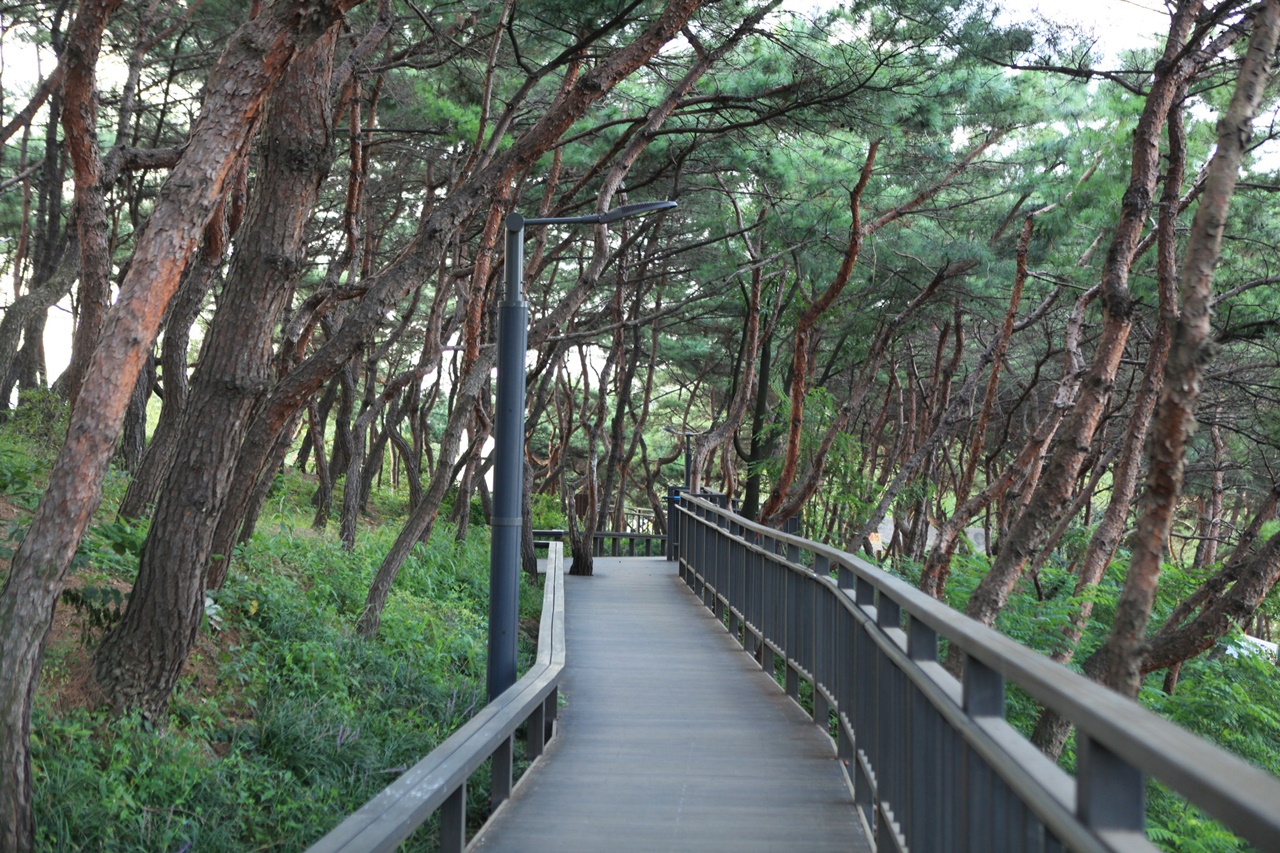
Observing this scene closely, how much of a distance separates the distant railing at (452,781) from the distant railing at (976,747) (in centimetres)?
166

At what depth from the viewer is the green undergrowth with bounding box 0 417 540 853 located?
226 inches

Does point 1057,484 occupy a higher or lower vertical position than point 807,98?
lower

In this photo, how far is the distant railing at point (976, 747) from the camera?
1.66 metres

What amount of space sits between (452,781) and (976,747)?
2162mm

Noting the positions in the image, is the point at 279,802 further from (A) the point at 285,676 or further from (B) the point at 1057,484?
(B) the point at 1057,484

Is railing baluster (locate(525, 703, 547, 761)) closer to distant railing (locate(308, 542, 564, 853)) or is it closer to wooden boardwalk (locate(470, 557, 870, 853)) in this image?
distant railing (locate(308, 542, 564, 853))

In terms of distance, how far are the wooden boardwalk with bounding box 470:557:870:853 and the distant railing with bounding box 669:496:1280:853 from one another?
0.32 meters

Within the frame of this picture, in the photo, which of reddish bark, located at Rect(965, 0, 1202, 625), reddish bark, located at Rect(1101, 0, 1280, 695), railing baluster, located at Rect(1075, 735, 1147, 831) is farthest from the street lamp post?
railing baluster, located at Rect(1075, 735, 1147, 831)

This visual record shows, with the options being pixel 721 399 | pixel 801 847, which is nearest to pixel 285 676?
pixel 801 847

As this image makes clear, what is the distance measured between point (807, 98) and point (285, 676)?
7.41 meters

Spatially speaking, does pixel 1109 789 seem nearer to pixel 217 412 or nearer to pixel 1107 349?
pixel 217 412

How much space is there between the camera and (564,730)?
802 centimetres

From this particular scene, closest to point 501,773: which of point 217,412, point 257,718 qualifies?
point 257,718

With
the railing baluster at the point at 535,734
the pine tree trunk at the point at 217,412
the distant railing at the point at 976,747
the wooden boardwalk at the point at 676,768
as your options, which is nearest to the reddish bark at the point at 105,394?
the pine tree trunk at the point at 217,412
